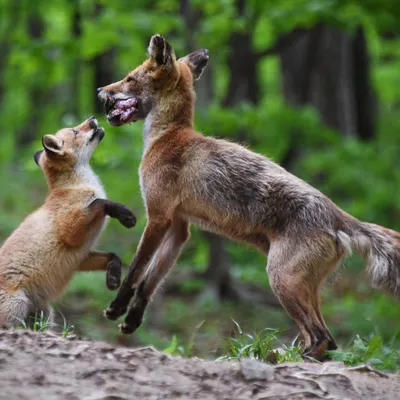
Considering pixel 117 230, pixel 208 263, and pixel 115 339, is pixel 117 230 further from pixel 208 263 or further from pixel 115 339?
pixel 115 339

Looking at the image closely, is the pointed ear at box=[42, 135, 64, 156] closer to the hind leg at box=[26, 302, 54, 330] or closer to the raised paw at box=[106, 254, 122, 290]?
the raised paw at box=[106, 254, 122, 290]

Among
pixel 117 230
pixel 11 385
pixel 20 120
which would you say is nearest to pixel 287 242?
pixel 11 385

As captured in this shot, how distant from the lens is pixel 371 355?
696 cm

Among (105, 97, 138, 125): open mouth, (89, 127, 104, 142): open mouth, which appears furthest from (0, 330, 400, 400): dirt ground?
(89, 127, 104, 142): open mouth

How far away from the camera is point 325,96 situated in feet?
67.5

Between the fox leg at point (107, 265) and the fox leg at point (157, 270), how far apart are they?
42 cm

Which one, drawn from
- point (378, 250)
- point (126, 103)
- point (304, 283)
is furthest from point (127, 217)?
point (378, 250)

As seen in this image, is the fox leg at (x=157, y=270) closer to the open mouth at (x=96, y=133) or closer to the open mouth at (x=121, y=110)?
the open mouth at (x=121, y=110)

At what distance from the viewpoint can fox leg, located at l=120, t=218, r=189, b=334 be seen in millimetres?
7457

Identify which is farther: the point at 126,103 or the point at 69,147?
the point at 69,147

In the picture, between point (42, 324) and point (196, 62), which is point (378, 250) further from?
point (42, 324)

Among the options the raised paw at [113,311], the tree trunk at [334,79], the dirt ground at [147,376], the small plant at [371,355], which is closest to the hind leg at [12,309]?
the raised paw at [113,311]

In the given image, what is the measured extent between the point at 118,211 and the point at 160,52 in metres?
1.79

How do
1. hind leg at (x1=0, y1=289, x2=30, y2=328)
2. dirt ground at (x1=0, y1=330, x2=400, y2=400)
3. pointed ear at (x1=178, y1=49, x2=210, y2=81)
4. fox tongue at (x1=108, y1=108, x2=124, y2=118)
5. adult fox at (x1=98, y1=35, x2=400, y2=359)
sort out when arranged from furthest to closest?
pointed ear at (x1=178, y1=49, x2=210, y2=81) < fox tongue at (x1=108, y1=108, x2=124, y2=118) < hind leg at (x1=0, y1=289, x2=30, y2=328) < adult fox at (x1=98, y1=35, x2=400, y2=359) < dirt ground at (x1=0, y1=330, x2=400, y2=400)
